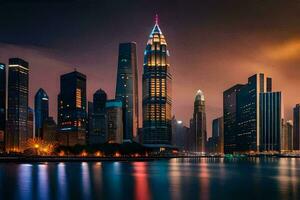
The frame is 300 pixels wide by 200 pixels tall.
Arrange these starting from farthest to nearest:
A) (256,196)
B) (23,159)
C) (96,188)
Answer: (23,159)
(96,188)
(256,196)

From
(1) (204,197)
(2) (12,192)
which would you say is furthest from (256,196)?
(2) (12,192)

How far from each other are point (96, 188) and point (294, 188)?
2995 centimetres

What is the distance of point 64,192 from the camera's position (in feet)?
200

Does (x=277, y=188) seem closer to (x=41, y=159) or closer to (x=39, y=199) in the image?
(x=39, y=199)

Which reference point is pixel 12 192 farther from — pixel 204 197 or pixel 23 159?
pixel 23 159

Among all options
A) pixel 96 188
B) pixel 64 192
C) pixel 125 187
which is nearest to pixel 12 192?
pixel 64 192

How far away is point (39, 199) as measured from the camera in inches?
2117

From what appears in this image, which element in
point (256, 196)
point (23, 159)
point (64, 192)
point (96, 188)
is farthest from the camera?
point (23, 159)

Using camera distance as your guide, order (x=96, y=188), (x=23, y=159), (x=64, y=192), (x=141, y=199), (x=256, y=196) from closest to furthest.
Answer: (x=141, y=199) < (x=256, y=196) < (x=64, y=192) < (x=96, y=188) < (x=23, y=159)

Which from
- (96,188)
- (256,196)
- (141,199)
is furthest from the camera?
(96,188)

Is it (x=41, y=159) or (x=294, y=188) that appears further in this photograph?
(x=41, y=159)

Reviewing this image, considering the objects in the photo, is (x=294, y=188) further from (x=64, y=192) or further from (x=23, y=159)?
(x=23, y=159)

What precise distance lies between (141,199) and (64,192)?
1293cm

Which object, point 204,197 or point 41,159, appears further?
point 41,159
